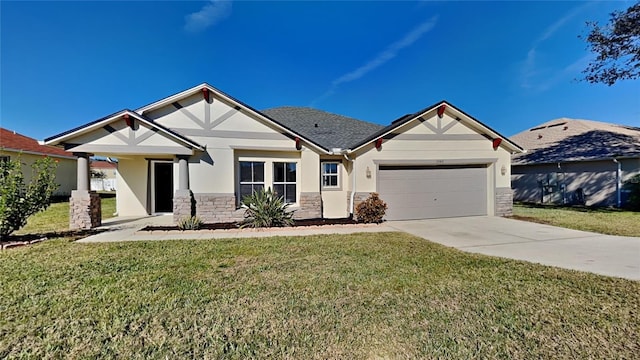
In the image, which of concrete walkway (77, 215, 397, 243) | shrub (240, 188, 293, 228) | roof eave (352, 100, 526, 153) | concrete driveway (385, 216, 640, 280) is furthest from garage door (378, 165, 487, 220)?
shrub (240, 188, 293, 228)

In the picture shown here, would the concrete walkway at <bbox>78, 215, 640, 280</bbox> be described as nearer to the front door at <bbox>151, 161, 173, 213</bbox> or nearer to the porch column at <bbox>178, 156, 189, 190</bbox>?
the front door at <bbox>151, 161, 173, 213</bbox>

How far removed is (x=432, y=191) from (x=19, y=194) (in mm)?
13240

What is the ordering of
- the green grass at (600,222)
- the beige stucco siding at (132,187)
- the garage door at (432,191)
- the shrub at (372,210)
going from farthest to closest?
the beige stucco siding at (132,187), the garage door at (432,191), the shrub at (372,210), the green grass at (600,222)

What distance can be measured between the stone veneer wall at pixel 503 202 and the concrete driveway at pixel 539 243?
4.24ft

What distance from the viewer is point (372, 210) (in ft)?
31.9

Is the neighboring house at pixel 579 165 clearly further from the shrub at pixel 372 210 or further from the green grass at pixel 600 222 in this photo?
the shrub at pixel 372 210

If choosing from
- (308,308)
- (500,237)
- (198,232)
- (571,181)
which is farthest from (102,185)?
(571,181)

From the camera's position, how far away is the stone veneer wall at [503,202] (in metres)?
11.3

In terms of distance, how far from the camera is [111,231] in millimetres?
8320

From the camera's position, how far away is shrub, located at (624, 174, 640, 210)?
13.0 metres

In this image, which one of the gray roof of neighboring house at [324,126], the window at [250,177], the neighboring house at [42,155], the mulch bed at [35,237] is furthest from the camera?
the neighboring house at [42,155]

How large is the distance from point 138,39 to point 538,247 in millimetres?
17387

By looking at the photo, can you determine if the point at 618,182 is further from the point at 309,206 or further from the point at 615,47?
the point at 309,206

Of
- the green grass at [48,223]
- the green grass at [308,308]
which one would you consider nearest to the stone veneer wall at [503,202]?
the green grass at [308,308]
